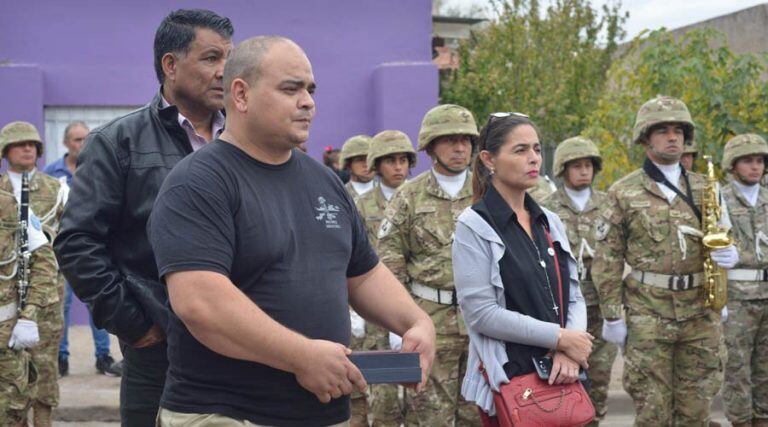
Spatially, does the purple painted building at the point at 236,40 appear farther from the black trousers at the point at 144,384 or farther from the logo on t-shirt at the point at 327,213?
the logo on t-shirt at the point at 327,213

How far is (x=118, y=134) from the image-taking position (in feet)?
13.0

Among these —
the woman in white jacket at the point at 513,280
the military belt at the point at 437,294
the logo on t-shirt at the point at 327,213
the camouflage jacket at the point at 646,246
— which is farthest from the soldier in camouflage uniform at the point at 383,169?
the logo on t-shirt at the point at 327,213

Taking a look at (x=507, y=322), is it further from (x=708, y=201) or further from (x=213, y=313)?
(x=708, y=201)

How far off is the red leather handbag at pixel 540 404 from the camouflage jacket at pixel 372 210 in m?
4.41

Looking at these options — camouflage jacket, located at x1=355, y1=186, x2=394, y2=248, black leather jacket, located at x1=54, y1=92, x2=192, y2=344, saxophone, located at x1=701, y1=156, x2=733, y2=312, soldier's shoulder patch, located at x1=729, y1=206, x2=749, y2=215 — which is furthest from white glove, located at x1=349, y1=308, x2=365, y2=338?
black leather jacket, located at x1=54, y1=92, x2=192, y2=344

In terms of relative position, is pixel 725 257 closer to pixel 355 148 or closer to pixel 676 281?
pixel 676 281

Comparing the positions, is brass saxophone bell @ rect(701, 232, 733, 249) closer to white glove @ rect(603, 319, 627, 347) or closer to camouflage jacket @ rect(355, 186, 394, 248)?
white glove @ rect(603, 319, 627, 347)

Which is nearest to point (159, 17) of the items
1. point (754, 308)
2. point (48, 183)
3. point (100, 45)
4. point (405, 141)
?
point (100, 45)

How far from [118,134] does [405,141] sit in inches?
→ 202

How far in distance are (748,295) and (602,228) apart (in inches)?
73.3

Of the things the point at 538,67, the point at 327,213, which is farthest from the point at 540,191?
the point at 538,67

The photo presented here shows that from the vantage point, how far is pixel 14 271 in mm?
6668

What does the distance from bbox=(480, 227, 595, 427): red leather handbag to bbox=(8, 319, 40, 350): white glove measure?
3353mm

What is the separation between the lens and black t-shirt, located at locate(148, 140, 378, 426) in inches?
119
